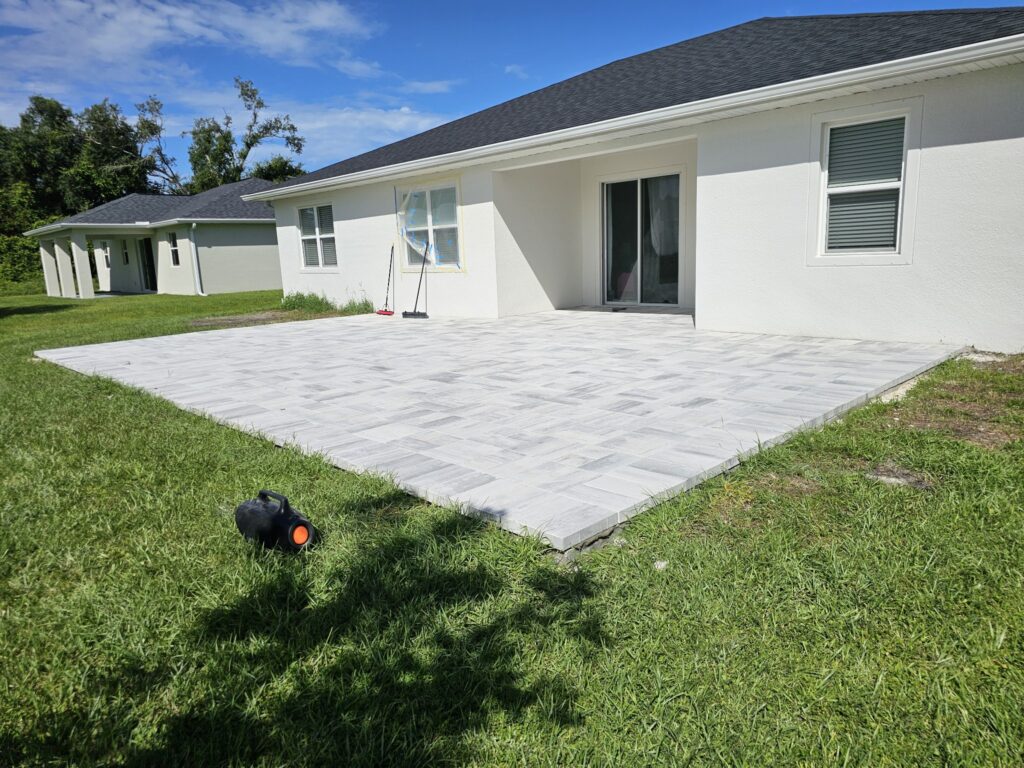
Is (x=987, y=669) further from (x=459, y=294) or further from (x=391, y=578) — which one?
(x=459, y=294)

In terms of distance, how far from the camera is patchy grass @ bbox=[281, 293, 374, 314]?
1384 cm

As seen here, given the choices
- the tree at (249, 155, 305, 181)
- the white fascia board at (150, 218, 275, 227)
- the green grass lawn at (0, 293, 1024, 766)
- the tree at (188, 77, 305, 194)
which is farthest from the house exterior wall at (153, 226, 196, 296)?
the green grass lawn at (0, 293, 1024, 766)

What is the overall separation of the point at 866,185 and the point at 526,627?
6819 mm

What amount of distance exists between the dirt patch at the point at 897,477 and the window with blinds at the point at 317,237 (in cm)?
1274

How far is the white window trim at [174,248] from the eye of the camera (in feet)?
77.6

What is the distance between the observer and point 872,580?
2387 millimetres

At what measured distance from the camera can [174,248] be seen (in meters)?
23.8

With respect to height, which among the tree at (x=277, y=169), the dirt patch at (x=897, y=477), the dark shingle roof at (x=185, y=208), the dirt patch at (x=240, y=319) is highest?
the tree at (x=277, y=169)

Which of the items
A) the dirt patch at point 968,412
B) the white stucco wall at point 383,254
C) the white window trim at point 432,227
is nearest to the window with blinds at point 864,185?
the dirt patch at point 968,412

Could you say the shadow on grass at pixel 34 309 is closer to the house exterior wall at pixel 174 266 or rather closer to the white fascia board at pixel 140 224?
the white fascia board at pixel 140 224

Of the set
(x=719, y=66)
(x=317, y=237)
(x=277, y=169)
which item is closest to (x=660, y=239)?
(x=719, y=66)

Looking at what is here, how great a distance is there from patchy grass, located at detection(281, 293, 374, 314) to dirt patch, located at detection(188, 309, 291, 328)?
1.78 ft

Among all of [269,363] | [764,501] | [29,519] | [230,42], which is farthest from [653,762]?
[230,42]

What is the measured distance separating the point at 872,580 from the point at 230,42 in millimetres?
35724
